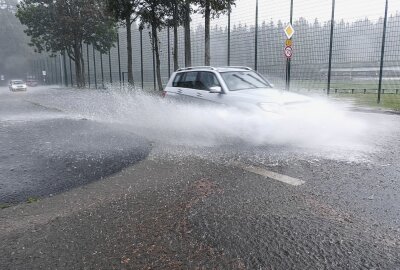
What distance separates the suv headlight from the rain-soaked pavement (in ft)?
2.70

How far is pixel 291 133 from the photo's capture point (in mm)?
8016

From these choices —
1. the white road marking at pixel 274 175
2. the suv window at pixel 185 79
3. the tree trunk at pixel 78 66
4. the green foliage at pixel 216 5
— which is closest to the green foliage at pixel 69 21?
the tree trunk at pixel 78 66

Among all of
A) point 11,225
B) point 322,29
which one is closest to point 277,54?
point 322,29

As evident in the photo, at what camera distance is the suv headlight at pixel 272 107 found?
763 centimetres

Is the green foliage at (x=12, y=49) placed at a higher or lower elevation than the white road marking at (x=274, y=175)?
higher

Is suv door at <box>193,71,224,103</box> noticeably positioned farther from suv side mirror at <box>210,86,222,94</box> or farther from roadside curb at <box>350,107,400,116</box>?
roadside curb at <box>350,107,400,116</box>

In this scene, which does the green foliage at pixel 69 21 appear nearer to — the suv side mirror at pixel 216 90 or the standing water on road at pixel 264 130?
the standing water on road at pixel 264 130

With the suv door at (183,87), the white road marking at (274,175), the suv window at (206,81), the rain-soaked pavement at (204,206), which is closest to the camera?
the rain-soaked pavement at (204,206)

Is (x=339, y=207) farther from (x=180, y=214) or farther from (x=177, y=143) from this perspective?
(x=177, y=143)

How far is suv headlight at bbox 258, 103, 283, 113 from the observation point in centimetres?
763

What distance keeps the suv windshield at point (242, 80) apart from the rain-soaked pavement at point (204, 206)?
1.85 metres

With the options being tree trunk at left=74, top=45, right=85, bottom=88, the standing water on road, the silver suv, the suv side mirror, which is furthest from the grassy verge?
tree trunk at left=74, top=45, right=85, bottom=88

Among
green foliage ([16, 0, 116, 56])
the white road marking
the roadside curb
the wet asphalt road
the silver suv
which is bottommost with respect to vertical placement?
the wet asphalt road

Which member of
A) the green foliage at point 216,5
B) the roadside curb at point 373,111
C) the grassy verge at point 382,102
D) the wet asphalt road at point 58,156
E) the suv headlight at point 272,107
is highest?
the green foliage at point 216,5
